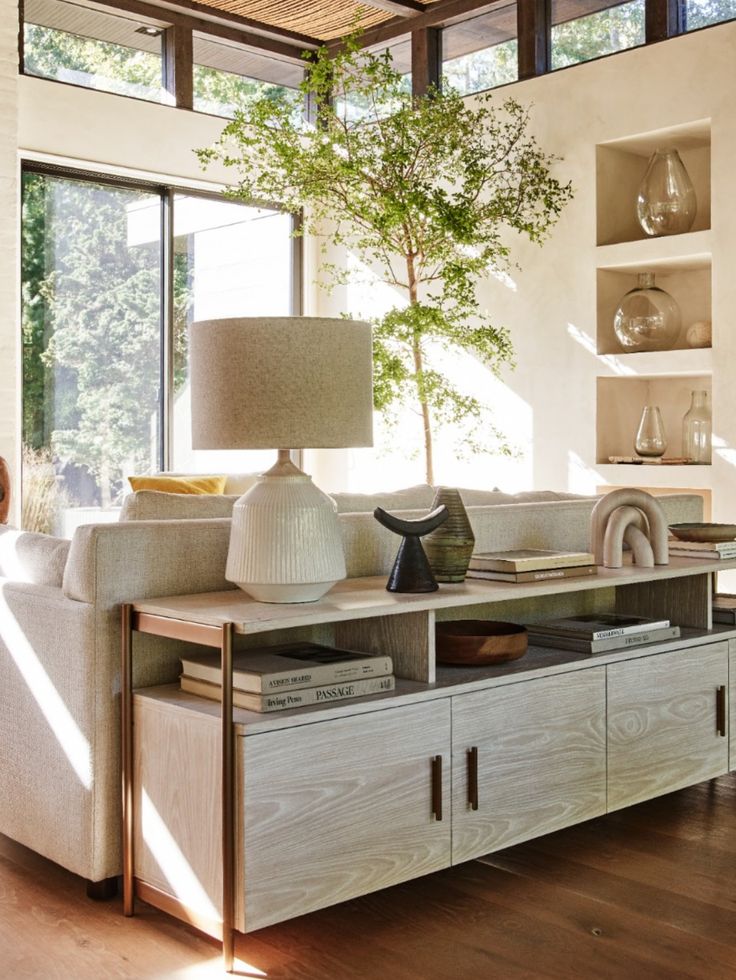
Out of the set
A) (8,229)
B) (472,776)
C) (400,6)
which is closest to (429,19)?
(400,6)

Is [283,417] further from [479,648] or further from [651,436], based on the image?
[651,436]

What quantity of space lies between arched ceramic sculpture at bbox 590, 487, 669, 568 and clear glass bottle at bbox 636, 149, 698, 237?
2.81 metres

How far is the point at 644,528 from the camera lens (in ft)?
10.1

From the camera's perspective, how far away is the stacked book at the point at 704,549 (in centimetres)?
315

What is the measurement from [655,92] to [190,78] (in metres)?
2.65

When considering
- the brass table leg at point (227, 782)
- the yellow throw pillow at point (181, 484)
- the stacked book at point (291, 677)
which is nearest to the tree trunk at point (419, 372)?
the yellow throw pillow at point (181, 484)

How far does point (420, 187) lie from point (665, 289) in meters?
1.35

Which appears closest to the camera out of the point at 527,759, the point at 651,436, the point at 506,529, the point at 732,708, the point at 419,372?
the point at 527,759

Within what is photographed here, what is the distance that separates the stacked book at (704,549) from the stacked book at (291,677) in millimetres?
1215

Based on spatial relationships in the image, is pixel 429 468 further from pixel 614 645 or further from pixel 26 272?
pixel 614 645

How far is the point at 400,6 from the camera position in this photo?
6441 millimetres

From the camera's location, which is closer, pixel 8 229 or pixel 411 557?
pixel 411 557

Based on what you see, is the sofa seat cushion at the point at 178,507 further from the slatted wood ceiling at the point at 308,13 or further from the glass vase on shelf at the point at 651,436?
the slatted wood ceiling at the point at 308,13

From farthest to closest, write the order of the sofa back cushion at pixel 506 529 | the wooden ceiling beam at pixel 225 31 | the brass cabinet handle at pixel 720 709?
the wooden ceiling beam at pixel 225 31
the brass cabinet handle at pixel 720 709
the sofa back cushion at pixel 506 529
